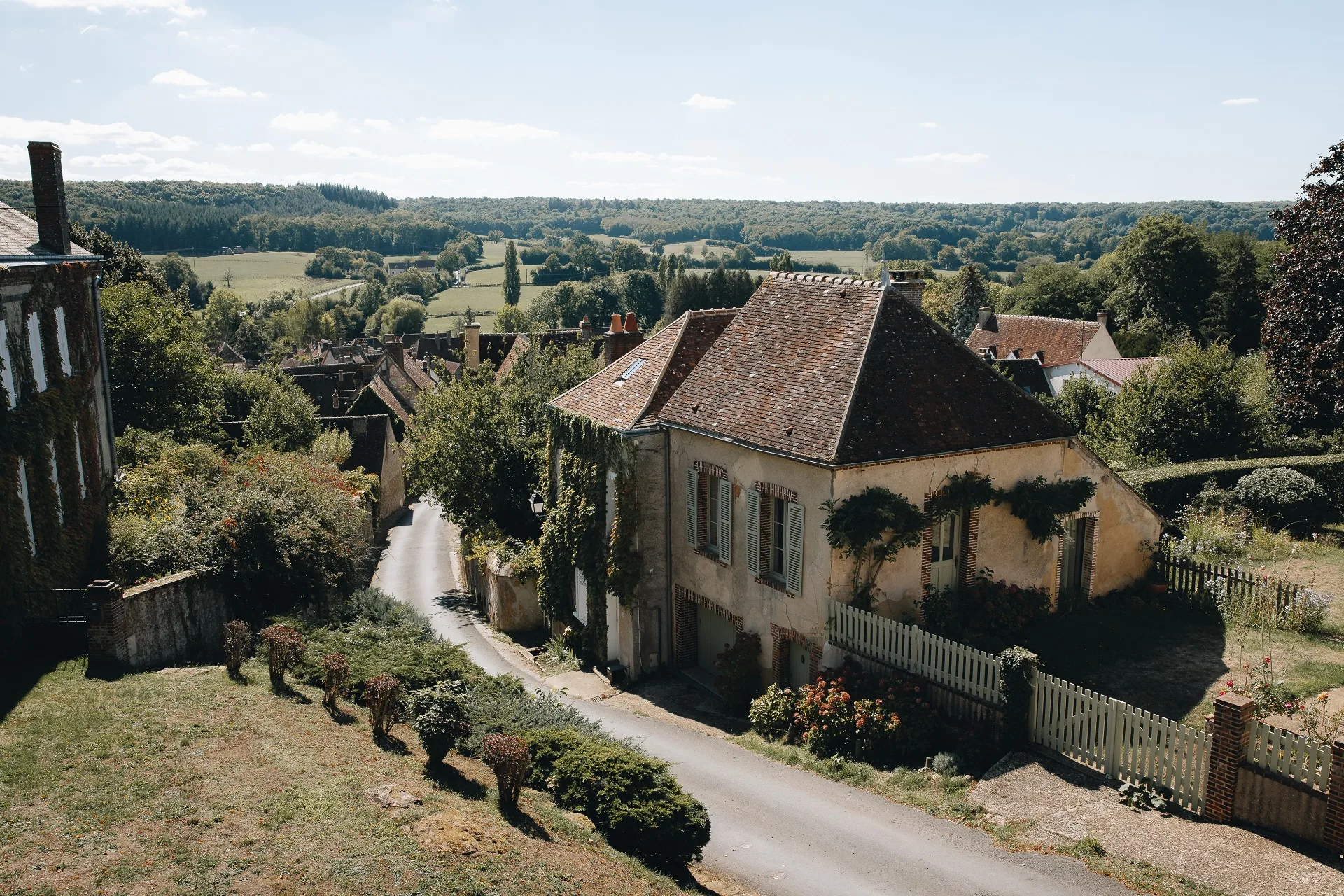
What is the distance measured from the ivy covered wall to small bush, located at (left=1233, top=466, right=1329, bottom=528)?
30.8 metres

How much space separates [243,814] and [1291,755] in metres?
13.6

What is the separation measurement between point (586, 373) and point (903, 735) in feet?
70.9

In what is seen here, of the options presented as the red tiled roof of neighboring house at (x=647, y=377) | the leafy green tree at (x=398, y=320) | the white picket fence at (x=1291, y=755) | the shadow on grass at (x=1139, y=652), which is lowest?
the leafy green tree at (x=398, y=320)

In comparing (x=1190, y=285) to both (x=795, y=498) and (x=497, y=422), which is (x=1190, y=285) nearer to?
(x=497, y=422)

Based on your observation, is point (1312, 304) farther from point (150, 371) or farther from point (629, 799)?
point (150, 371)

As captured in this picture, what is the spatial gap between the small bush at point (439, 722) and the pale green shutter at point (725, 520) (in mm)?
8464

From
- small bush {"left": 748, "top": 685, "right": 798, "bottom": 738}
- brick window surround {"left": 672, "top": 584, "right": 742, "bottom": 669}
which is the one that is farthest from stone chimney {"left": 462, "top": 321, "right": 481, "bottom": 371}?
small bush {"left": 748, "top": 685, "right": 798, "bottom": 738}

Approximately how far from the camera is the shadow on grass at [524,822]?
492 inches

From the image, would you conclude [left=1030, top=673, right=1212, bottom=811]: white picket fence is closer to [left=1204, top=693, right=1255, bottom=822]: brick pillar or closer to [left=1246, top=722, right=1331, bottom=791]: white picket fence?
[left=1204, top=693, right=1255, bottom=822]: brick pillar

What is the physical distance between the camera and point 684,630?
2406cm

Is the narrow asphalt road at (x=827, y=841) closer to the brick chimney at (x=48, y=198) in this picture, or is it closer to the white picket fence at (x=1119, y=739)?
the white picket fence at (x=1119, y=739)

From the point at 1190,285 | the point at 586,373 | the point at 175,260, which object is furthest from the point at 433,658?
the point at 175,260

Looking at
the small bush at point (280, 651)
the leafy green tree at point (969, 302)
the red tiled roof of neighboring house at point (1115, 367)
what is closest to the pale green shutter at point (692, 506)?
the small bush at point (280, 651)

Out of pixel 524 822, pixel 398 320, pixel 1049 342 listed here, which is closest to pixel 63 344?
pixel 524 822
